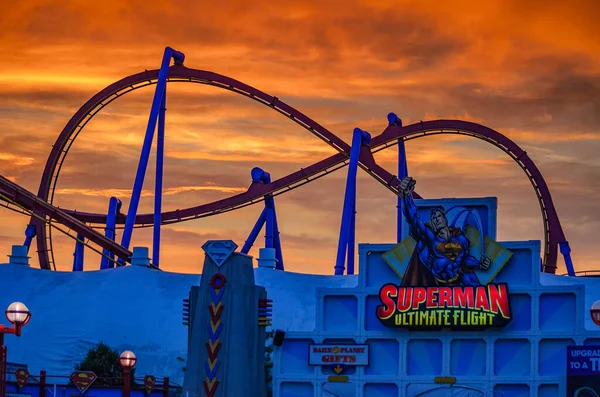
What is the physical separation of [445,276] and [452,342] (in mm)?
2549

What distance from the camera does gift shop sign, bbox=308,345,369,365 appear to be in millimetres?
52094

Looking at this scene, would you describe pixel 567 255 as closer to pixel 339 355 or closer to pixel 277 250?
pixel 277 250

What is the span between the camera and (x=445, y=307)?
5119cm

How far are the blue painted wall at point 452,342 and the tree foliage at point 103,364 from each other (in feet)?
75.7

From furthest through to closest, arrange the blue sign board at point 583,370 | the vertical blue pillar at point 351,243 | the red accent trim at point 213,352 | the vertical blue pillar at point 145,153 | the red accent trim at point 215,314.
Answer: the vertical blue pillar at point 351,243
the vertical blue pillar at point 145,153
the red accent trim at point 215,314
the red accent trim at point 213,352
the blue sign board at point 583,370

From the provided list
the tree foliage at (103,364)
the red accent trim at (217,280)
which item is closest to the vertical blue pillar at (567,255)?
the tree foliage at (103,364)

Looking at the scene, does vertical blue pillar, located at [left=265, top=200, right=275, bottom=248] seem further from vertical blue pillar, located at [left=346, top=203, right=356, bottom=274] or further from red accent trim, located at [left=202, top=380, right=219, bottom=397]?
red accent trim, located at [left=202, top=380, right=219, bottom=397]

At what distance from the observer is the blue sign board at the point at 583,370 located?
144 feet

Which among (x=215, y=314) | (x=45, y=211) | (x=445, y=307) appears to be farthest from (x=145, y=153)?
(x=445, y=307)

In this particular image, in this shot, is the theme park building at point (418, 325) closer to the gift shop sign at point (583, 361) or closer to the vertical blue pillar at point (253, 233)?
the gift shop sign at point (583, 361)

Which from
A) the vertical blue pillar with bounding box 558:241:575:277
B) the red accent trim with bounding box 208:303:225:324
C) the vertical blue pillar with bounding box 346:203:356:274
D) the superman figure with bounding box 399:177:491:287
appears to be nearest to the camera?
the superman figure with bounding box 399:177:491:287

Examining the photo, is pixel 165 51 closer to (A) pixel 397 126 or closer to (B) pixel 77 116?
(B) pixel 77 116

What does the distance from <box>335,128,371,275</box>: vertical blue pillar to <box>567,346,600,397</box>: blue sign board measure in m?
30.7

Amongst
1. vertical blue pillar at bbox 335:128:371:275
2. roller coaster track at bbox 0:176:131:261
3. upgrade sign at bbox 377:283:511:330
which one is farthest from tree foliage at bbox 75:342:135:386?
upgrade sign at bbox 377:283:511:330
